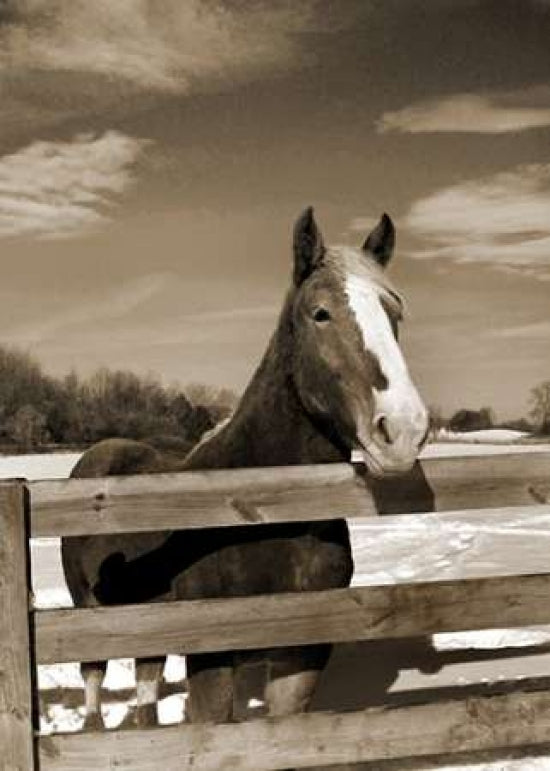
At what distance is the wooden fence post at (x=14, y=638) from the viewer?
2.54 metres

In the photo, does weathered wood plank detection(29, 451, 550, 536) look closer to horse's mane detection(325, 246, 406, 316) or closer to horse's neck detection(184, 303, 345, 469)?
horse's neck detection(184, 303, 345, 469)

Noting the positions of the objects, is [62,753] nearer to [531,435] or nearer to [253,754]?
[253,754]

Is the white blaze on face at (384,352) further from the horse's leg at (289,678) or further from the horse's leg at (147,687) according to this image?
the horse's leg at (147,687)

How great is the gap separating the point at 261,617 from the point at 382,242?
4.49 ft

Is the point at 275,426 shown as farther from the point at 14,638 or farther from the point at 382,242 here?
the point at 14,638

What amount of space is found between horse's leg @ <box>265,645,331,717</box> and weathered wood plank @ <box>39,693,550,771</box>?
35cm

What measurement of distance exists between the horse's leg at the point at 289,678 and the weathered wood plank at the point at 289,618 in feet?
1.30

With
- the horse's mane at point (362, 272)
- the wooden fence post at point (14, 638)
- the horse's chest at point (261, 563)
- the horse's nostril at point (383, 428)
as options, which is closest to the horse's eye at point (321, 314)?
the horse's mane at point (362, 272)

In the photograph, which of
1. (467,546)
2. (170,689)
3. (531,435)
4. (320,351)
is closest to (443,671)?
(170,689)

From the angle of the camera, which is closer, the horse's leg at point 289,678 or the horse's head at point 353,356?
the horse's head at point 353,356

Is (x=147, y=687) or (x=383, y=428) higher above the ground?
(x=383, y=428)

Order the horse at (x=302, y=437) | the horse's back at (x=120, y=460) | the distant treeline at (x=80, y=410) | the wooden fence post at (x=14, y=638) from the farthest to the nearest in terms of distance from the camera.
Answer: the distant treeline at (x=80, y=410)
the horse's back at (x=120, y=460)
the horse at (x=302, y=437)
the wooden fence post at (x=14, y=638)

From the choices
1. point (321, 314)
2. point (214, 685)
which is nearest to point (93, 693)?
point (214, 685)

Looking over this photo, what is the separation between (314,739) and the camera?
2713mm
